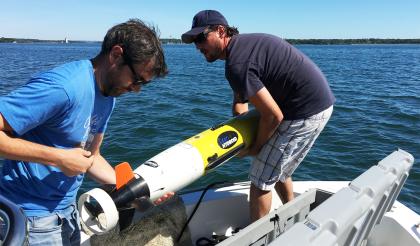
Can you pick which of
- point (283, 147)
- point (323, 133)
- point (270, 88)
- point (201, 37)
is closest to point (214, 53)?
point (201, 37)

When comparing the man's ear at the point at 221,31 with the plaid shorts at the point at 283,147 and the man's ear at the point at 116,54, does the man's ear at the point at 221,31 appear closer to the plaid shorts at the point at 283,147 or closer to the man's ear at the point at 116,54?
the plaid shorts at the point at 283,147

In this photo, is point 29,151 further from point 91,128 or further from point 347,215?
point 347,215

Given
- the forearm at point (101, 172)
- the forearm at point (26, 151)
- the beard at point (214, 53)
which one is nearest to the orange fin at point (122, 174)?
the forearm at point (101, 172)

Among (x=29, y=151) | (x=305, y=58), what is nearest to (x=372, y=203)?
(x=305, y=58)

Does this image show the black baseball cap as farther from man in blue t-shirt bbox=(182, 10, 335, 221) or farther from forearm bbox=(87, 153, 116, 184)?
forearm bbox=(87, 153, 116, 184)

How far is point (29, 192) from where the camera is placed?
219 cm

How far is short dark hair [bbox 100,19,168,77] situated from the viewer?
2094mm

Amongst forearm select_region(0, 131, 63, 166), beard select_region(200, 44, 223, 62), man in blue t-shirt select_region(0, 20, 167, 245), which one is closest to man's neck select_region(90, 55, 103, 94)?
man in blue t-shirt select_region(0, 20, 167, 245)

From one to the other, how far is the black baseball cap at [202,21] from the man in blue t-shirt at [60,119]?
3.43 ft

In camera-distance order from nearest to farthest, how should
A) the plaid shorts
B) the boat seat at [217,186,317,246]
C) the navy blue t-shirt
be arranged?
1. the boat seat at [217,186,317,246]
2. the navy blue t-shirt
3. the plaid shorts

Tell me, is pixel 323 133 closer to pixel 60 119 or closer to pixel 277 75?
pixel 277 75

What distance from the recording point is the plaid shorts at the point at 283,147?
339cm

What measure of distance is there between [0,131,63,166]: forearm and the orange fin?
2.40ft

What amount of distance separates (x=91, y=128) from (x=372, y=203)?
70.6 inches
